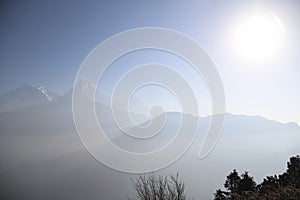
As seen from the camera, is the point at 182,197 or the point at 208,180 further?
the point at 208,180

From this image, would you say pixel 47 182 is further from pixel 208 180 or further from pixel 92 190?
pixel 208 180

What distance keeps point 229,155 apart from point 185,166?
46.3 m

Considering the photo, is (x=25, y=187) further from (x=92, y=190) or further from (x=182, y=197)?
(x=182, y=197)

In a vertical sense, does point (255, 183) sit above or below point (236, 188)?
above

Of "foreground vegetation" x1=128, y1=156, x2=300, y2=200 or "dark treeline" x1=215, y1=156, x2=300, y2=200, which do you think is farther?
"dark treeline" x1=215, y1=156, x2=300, y2=200

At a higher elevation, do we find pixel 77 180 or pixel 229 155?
pixel 229 155

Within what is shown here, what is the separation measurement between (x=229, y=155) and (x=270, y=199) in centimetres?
20119

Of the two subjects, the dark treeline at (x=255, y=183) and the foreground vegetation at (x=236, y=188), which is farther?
the dark treeline at (x=255, y=183)

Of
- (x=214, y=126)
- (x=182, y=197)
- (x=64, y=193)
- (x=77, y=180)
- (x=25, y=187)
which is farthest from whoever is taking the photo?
(x=77, y=180)

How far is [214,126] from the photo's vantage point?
13.6 metres

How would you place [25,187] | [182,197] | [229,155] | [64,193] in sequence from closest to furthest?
1. [182,197]
2. [64,193]
3. [25,187]
4. [229,155]

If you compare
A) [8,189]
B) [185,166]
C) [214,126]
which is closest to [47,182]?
[8,189]

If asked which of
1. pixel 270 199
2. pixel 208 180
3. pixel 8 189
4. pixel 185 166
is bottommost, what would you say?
pixel 270 199

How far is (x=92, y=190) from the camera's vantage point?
157375 millimetres
